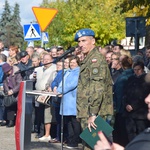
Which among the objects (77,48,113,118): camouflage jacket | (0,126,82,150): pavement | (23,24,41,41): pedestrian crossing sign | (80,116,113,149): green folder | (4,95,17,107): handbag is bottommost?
(0,126,82,150): pavement

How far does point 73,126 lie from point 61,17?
37.0 metres

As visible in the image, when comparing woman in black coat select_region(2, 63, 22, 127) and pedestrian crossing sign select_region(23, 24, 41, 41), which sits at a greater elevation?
pedestrian crossing sign select_region(23, 24, 41, 41)

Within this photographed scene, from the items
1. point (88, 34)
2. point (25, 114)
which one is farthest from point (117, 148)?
point (25, 114)

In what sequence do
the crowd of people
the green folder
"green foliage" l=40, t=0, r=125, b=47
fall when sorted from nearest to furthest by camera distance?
1. the green folder
2. the crowd of people
3. "green foliage" l=40, t=0, r=125, b=47

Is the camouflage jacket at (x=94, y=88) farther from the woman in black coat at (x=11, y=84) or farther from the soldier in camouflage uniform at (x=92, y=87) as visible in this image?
the woman in black coat at (x=11, y=84)

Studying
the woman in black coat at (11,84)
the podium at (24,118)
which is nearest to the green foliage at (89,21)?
the woman in black coat at (11,84)

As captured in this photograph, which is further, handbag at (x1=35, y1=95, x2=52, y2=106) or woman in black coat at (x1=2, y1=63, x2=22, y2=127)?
woman in black coat at (x1=2, y1=63, x2=22, y2=127)

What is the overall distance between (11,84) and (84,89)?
21.8ft

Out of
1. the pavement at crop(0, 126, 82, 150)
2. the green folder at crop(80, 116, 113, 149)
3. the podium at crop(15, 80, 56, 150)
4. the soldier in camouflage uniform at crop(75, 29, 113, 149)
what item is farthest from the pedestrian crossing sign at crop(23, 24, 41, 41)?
the green folder at crop(80, 116, 113, 149)

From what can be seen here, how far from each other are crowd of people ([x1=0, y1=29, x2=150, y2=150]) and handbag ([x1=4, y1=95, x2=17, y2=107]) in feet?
0.33

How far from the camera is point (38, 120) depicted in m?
12.0

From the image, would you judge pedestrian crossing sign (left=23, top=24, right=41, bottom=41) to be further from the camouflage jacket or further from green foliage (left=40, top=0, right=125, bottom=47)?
green foliage (left=40, top=0, right=125, bottom=47)

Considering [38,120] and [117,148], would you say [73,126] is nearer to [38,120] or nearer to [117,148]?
[38,120]

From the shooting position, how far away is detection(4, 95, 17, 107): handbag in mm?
13414
